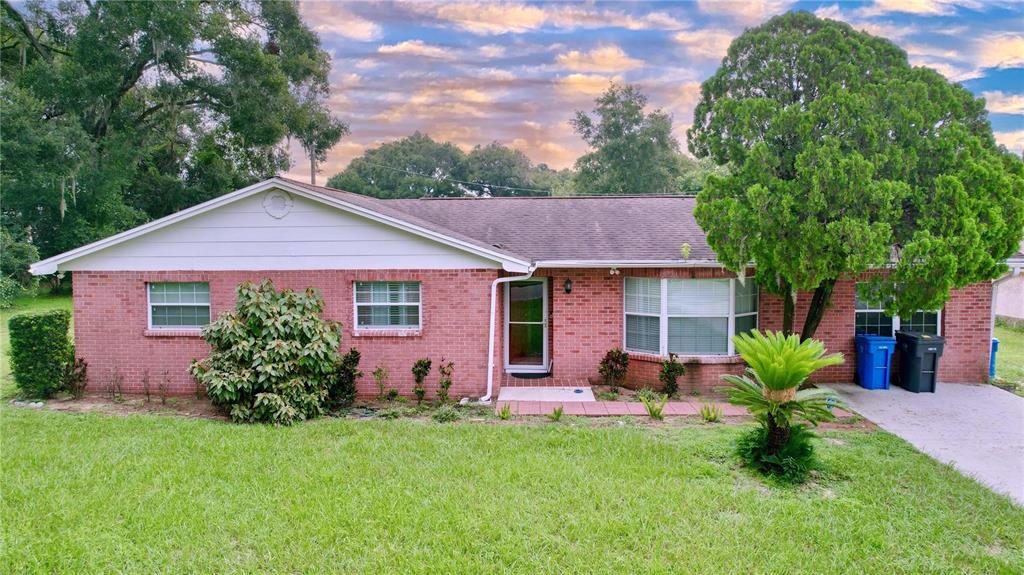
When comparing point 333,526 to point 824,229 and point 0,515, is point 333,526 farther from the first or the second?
point 824,229

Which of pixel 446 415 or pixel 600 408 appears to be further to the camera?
pixel 600 408

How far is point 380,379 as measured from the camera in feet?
31.5

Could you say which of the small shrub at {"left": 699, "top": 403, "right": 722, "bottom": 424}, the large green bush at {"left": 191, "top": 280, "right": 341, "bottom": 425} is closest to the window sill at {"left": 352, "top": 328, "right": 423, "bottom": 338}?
the large green bush at {"left": 191, "top": 280, "right": 341, "bottom": 425}

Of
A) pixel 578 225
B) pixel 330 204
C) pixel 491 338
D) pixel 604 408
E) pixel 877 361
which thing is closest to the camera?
pixel 604 408

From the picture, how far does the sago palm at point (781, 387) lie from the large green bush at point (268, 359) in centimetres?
589

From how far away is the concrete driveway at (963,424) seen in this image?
21.5 feet

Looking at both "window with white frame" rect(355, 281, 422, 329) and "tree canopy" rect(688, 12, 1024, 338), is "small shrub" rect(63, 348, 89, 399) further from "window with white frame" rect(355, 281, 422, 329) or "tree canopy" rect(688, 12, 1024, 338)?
"tree canopy" rect(688, 12, 1024, 338)

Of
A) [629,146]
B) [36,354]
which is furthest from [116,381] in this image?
[629,146]

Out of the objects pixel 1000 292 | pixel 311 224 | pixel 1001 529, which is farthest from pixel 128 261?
pixel 1000 292

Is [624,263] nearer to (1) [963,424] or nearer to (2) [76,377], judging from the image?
(1) [963,424]

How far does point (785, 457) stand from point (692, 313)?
14.1ft

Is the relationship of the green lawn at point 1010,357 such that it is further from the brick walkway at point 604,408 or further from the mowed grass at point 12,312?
the mowed grass at point 12,312

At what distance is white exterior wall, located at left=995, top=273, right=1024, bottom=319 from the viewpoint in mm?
19438

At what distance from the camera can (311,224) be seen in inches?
375
